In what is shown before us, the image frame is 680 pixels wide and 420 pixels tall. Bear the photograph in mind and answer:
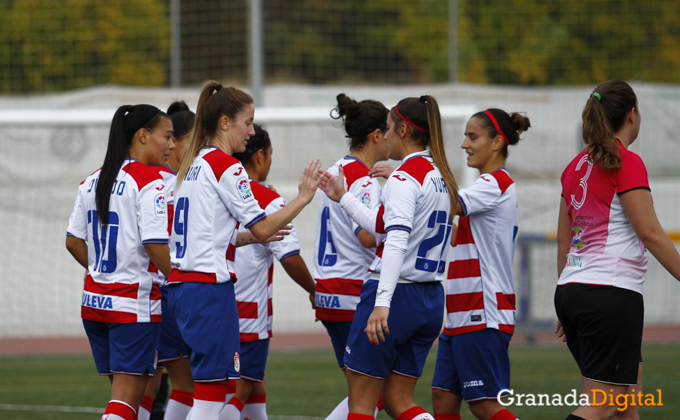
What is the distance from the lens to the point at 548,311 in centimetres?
1148

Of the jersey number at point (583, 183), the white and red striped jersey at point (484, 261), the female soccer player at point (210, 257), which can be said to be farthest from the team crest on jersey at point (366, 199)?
the jersey number at point (583, 183)

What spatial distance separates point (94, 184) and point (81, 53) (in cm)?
1166

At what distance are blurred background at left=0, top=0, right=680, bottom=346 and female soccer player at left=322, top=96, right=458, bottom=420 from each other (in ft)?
15.6

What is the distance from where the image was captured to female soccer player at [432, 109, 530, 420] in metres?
3.75

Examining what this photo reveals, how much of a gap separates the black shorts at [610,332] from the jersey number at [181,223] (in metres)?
1.87

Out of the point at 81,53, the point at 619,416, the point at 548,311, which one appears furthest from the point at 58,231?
the point at 619,416

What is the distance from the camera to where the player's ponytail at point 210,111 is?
3.55 m

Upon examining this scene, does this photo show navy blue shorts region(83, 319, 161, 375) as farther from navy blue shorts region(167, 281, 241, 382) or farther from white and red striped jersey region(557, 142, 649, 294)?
white and red striped jersey region(557, 142, 649, 294)

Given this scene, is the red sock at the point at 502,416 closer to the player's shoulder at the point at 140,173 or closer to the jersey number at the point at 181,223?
the jersey number at the point at 181,223

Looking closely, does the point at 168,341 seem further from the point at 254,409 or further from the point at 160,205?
the point at 160,205

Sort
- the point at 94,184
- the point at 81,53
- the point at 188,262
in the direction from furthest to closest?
the point at 81,53 → the point at 94,184 → the point at 188,262

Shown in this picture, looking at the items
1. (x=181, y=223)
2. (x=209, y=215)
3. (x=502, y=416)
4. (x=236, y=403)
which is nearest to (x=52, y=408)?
(x=236, y=403)

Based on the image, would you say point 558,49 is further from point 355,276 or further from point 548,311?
point 355,276

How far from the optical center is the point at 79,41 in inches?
557
